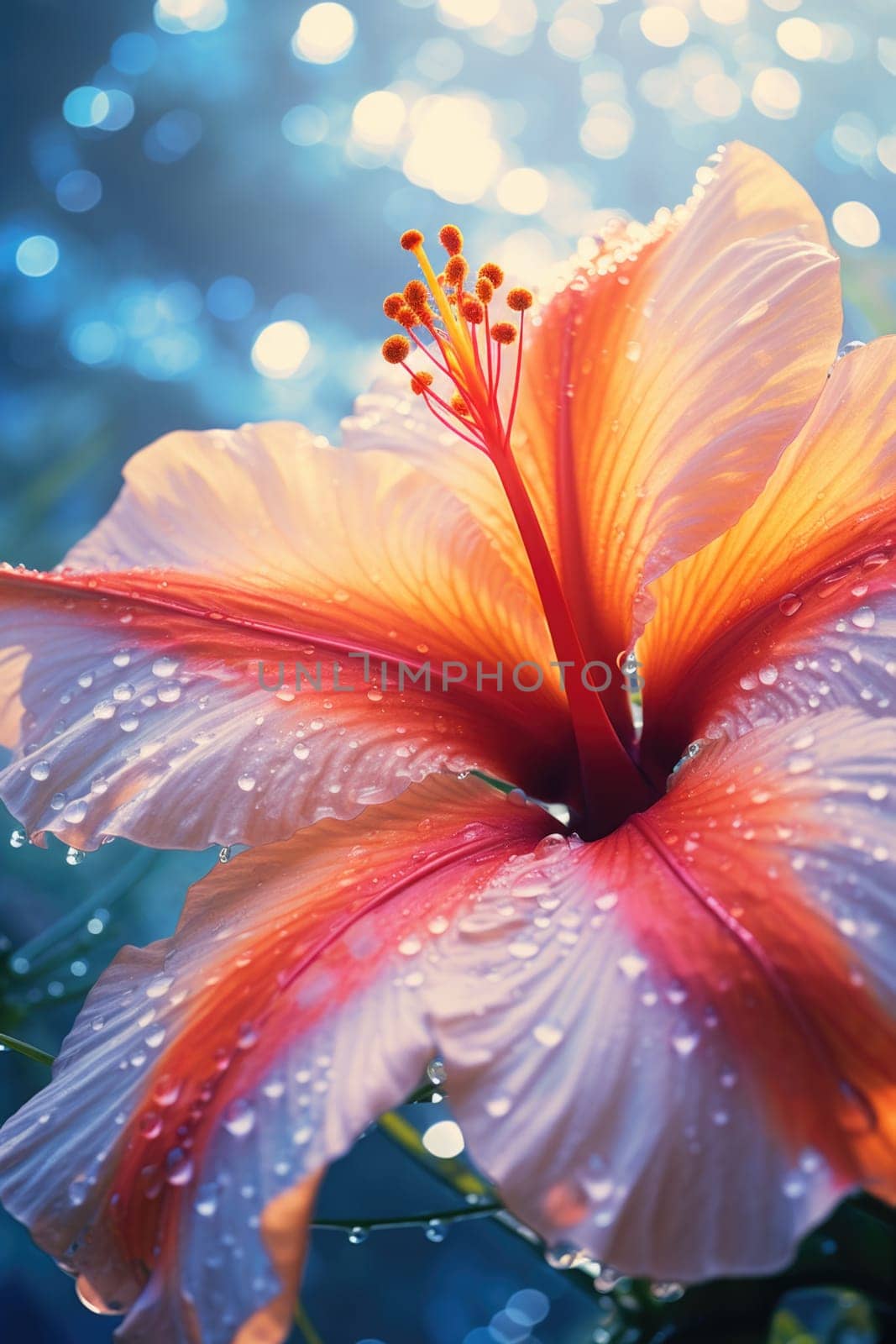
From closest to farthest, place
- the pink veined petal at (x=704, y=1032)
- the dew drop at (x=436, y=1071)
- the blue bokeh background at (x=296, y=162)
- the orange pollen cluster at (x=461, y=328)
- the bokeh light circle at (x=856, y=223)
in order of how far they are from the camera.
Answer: the pink veined petal at (x=704, y=1032), the dew drop at (x=436, y=1071), the orange pollen cluster at (x=461, y=328), the bokeh light circle at (x=856, y=223), the blue bokeh background at (x=296, y=162)

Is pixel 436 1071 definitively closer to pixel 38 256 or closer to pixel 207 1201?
pixel 207 1201

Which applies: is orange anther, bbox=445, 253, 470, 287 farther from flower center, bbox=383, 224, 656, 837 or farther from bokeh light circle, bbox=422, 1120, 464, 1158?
bokeh light circle, bbox=422, 1120, 464, 1158

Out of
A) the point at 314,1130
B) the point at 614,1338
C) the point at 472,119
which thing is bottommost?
the point at 614,1338

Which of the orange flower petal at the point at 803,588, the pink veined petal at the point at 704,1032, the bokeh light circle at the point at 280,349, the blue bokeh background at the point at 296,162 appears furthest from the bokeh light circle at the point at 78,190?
the pink veined petal at the point at 704,1032

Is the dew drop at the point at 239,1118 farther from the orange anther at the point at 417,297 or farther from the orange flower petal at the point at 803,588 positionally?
the orange anther at the point at 417,297

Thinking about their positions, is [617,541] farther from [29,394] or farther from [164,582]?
[29,394]

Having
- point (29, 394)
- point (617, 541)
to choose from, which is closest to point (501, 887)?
point (617, 541)
